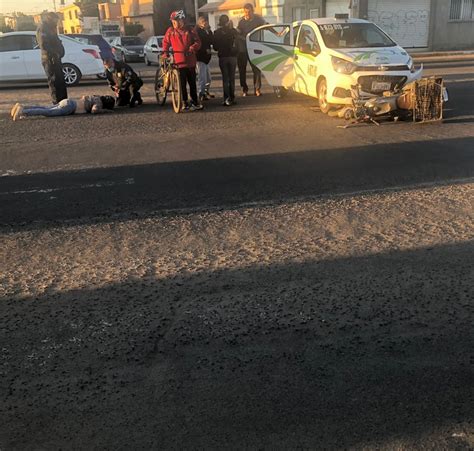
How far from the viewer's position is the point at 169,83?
11.9 meters

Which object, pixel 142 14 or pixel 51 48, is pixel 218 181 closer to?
pixel 51 48

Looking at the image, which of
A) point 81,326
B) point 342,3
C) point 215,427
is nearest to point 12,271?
point 81,326

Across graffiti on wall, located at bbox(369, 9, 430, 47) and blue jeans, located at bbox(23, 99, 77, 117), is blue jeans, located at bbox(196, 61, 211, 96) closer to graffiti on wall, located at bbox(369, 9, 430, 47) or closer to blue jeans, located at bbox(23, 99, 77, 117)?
blue jeans, located at bbox(23, 99, 77, 117)

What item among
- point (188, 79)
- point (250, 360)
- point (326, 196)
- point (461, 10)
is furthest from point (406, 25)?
point (250, 360)

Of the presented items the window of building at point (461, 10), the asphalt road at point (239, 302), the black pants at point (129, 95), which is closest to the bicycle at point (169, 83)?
the black pants at point (129, 95)

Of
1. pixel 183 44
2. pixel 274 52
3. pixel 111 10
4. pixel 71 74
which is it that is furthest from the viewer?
pixel 111 10

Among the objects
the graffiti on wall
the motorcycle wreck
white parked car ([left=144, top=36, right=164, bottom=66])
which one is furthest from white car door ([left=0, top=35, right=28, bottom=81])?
the graffiti on wall

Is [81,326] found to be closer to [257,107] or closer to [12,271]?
[12,271]

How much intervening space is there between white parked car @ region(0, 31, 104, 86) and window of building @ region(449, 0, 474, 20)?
71.6ft

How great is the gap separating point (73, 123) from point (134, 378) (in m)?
8.71

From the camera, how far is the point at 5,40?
17.2 meters

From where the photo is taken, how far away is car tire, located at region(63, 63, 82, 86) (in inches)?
674

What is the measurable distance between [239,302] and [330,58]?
312 inches

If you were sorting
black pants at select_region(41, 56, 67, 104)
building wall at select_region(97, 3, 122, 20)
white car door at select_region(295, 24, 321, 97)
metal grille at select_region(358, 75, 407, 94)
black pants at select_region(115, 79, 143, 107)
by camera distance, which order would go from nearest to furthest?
metal grille at select_region(358, 75, 407, 94)
white car door at select_region(295, 24, 321, 97)
black pants at select_region(41, 56, 67, 104)
black pants at select_region(115, 79, 143, 107)
building wall at select_region(97, 3, 122, 20)
